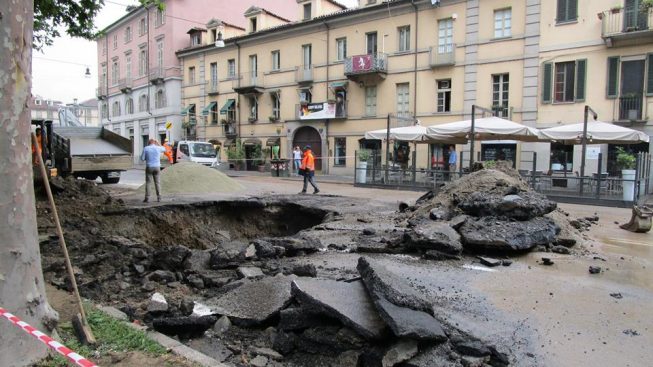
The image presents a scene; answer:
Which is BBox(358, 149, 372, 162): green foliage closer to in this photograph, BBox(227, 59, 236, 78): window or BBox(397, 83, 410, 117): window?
BBox(397, 83, 410, 117): window

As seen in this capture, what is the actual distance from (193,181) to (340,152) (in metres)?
15.7

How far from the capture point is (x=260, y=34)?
112ft

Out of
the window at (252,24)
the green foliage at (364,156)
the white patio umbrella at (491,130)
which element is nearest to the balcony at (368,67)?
the green foliage at (364,156)

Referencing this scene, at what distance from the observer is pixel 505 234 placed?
7.32 meters

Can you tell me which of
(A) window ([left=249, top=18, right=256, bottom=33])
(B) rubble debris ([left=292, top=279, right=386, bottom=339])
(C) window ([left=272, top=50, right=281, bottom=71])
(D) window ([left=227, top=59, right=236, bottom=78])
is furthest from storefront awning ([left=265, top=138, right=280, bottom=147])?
(B) rubble debris ([left=292, top=279, right=386, bottom=339])

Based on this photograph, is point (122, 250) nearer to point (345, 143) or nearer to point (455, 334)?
point (455, 334)

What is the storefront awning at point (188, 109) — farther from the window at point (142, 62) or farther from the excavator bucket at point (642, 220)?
the excavator bucket at point (642, 220)

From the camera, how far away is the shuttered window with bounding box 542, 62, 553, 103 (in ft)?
72.1

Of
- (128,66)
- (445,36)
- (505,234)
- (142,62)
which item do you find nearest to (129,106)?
(128,66)

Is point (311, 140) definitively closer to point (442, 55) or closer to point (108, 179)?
point (442, 55)

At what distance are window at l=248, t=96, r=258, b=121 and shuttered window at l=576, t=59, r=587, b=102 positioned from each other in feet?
71.5

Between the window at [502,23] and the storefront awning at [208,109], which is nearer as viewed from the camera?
the window at [502,23]

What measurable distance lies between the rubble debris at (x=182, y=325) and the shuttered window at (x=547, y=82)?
2184 centimetres

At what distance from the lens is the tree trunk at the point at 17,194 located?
10.5 ft
